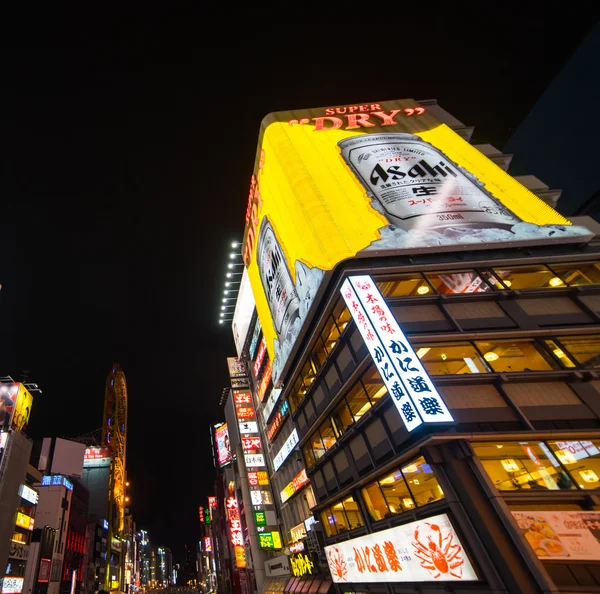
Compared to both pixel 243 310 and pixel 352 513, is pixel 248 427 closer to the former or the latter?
pixel 243 310

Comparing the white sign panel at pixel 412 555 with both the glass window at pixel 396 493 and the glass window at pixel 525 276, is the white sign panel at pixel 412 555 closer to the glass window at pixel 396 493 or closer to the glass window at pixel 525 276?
the glass window at pixel 396 493

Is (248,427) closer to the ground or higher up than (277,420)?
higher up

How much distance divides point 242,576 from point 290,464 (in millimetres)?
21791

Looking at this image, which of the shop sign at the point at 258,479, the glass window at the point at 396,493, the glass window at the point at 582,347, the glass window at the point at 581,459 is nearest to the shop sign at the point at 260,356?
the shop sign at the point at 258,479

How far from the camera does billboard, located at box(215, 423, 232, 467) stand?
175ft

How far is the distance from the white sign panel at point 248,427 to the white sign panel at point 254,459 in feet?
8.95

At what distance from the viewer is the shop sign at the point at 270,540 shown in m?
37.3

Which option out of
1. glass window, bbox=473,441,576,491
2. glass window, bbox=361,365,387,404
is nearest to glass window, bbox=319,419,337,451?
glass window, bbox=361,365,387,404

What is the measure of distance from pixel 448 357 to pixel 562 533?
22.7 ft

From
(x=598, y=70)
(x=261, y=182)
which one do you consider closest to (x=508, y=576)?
(x=261, y=182)

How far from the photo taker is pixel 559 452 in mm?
13375

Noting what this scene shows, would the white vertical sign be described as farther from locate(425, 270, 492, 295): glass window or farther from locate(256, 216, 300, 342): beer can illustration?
locate(256, 216, 300, 342): beer can illustration

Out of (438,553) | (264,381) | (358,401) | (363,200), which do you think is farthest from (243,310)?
(438,553)

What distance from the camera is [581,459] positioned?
43.4 feet
